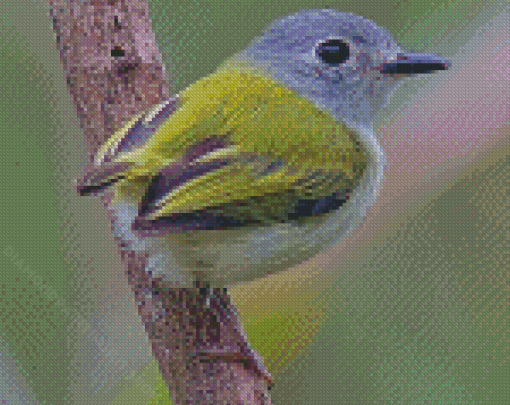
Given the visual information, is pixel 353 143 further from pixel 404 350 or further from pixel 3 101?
pixel 3 101

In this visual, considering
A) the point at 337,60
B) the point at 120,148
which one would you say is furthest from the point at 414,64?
the point at 120,148

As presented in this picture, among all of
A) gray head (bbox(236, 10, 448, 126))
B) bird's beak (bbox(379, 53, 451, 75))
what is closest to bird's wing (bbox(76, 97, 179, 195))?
gray head (bbox(236, 10, 448, 126))

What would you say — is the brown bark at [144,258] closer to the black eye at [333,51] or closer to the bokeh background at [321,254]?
the bokeh background at [321,254]

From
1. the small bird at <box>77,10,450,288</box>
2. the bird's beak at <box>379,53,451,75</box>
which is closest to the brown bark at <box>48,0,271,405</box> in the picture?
the small bird at <box>77,10,450,288</box>

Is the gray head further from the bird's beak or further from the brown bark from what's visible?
the brown bark

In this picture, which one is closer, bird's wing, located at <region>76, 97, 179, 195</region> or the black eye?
bird's wing, located at <region>76, 97, 179, 195</region>

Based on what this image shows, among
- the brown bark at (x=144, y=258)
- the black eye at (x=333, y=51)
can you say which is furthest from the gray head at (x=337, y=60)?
the brown bark at (x=144, y=258)

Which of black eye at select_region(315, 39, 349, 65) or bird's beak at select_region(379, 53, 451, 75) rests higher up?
black eye at select_region(315, 39, 349, 65)
